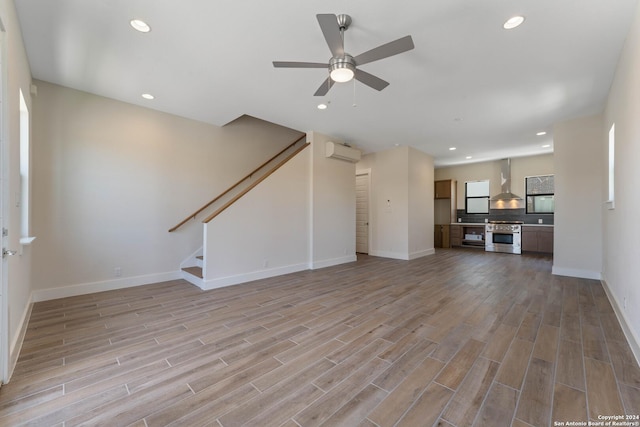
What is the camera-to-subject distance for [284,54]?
2.88m

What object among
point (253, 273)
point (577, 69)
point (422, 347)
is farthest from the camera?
point (253, 273)

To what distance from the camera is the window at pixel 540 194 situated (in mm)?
7734

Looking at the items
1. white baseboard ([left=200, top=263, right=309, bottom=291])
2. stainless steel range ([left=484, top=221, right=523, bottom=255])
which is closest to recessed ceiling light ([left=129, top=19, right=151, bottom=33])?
white baseboard ([left=200, top=263, right=309, bottom=291])

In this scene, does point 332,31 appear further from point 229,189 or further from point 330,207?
point 330,207

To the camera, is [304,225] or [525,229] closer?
[304,225]

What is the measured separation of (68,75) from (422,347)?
516 centimetres

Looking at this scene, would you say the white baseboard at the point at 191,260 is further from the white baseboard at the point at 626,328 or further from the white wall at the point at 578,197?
the white wall at the point at 578,197

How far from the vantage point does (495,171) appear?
338 inches

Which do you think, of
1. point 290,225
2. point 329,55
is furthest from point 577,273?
point 329,55

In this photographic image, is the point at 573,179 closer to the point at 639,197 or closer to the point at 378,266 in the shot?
the point at 639,197

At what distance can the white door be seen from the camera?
757 centimetres

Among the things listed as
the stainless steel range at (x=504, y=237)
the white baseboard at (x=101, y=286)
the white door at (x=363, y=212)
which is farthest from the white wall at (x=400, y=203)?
the white baseboard at (x=101, y=286)

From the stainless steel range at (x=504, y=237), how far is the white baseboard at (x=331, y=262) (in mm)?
4706

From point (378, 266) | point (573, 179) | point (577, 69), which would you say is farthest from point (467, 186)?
point (577, 69)
